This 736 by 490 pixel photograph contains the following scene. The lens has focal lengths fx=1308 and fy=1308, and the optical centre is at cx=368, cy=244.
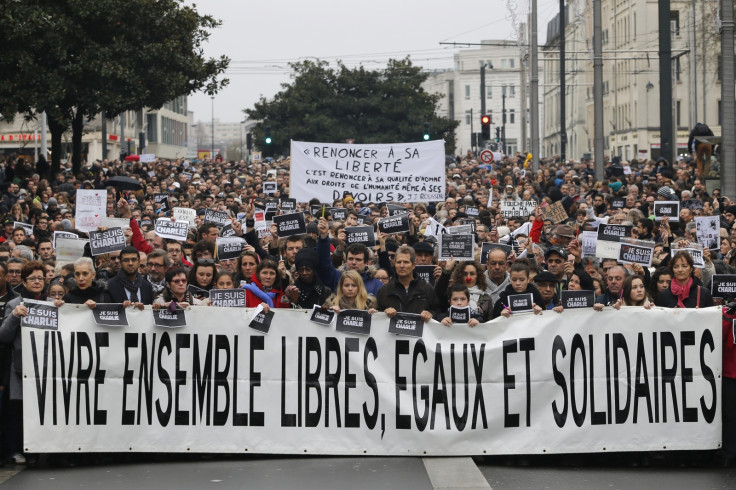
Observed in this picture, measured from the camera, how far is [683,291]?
1038 centimetres

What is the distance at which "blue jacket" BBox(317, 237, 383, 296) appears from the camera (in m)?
11.3

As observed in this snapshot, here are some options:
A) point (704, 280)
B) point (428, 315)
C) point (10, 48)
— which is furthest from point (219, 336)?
point (10, 48)

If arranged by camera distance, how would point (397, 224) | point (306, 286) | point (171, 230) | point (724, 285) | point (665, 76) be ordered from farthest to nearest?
point (665, 76) → point (171, 230) → point (397, 224) → point (306, 286) → point (724, 285)

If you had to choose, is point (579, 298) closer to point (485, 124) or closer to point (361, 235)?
point (361, 235)

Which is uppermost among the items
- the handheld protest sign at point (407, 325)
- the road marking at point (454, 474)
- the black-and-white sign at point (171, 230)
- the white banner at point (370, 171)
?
the white banner at point (370, 171)

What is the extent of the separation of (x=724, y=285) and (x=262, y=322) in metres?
3.68

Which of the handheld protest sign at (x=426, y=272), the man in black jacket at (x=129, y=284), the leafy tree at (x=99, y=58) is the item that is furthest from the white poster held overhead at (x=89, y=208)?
the leafy tree at (x=99, y=58)

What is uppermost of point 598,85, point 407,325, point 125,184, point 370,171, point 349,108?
point 349,108

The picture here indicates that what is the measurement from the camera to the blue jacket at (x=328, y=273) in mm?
11297

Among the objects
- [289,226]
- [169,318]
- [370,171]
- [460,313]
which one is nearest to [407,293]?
[460,313]

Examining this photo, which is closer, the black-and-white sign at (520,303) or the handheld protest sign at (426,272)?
the black-and-white sign at (520,303)

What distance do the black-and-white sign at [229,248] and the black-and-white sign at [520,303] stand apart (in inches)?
142

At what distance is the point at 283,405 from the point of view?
9516mm

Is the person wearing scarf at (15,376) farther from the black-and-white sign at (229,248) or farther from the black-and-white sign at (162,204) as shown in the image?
the black-and-white sign at (162,204)
